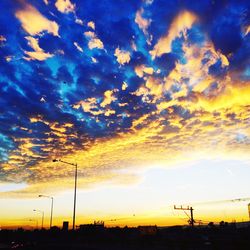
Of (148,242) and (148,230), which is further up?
(148,230)

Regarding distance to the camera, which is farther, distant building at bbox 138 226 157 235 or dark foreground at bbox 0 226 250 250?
distant building at bbox 138 226 157 235

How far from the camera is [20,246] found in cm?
5553

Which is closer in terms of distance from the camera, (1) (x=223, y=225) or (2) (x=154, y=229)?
(2) (x=154, y=229)

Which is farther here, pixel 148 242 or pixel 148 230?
pixel 148 230

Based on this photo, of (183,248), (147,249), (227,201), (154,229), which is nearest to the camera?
(183,248)

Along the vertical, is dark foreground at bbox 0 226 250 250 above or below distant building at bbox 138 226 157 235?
below

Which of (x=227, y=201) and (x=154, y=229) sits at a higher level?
(x=227, y=201)

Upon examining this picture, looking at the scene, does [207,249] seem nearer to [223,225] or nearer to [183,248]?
[183,248]

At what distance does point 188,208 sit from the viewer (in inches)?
3541

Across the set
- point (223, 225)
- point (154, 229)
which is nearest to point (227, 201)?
point (154, 229)

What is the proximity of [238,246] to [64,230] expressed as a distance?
89.7 meters

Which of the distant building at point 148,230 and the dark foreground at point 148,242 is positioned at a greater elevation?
the distant building at point 148,230

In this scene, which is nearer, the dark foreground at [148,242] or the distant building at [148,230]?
the dark foreground at [148,242]

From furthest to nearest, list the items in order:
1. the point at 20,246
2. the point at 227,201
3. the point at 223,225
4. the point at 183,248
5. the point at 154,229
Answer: the point at 223,225 < the point at 227,201 < the point at 154,229 < the point at 20,246 < the point at 183,248
